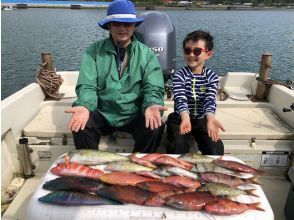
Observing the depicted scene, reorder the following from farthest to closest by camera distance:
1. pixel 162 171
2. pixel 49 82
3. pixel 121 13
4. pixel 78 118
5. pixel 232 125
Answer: pixel 49 82, pixel 232 125, pixel 121 13, pixel 78 118, pixel 162 171

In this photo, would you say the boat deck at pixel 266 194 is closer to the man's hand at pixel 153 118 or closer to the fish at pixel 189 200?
the man's hand at pixel 153 118

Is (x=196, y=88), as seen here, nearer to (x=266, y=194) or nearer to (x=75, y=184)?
(x=266, y=194)

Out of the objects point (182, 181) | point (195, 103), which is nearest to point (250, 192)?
point (182, 181)

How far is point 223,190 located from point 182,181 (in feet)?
0.88

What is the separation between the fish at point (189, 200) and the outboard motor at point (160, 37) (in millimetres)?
2507

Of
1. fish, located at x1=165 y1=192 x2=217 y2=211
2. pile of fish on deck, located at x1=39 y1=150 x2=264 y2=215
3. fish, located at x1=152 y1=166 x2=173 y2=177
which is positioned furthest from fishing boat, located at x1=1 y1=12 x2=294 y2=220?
fish, located at x1=165 y1=192 x2=217 y2=211

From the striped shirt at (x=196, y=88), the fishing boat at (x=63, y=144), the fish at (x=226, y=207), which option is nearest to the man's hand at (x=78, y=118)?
the fishing boat at (x=63, y=144)

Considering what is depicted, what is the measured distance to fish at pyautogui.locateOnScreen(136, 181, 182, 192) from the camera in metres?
1.98

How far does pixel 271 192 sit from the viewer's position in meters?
3.12

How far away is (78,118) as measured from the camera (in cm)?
269

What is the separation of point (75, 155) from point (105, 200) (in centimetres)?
60

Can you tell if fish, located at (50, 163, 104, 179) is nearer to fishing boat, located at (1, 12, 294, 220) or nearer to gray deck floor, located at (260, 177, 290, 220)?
fishing boat, located at (1, 12, 294, 220)

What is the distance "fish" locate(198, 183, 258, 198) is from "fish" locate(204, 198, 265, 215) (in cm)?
11

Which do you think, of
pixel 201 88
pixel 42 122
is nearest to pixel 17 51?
pixel 42 122
